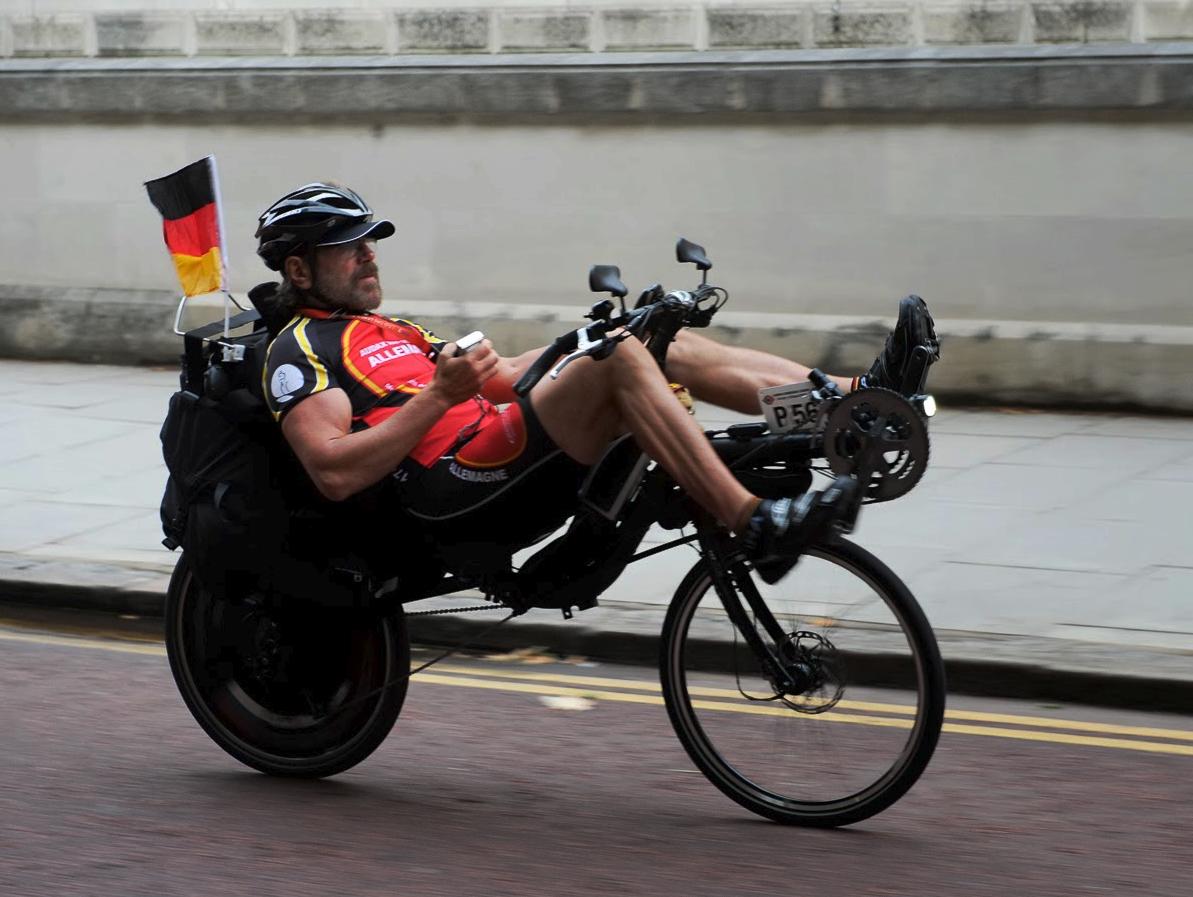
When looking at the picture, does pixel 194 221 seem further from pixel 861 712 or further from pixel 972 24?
pixel 972 24

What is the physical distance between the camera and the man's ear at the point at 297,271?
187 inches

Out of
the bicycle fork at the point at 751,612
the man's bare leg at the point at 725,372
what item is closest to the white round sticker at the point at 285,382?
the man's bare leg at the point at 725,372

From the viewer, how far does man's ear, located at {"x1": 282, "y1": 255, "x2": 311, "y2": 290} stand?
475 cm

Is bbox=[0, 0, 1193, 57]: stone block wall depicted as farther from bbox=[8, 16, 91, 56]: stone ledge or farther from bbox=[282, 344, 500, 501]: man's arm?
bbox=[282, 344, 500, 501]: man's arm

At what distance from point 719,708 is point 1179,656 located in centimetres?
183

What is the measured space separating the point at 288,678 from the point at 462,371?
3.78 ft

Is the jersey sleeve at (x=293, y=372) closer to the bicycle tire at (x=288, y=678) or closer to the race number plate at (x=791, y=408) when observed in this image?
the bicycle tire at (x=288, y=678)

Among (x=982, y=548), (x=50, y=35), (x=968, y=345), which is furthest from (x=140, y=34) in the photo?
(x=982, y=548)

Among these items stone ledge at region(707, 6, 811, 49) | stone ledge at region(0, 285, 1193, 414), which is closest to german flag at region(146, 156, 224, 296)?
stone ledge at region(0, 285, 1193, 414)

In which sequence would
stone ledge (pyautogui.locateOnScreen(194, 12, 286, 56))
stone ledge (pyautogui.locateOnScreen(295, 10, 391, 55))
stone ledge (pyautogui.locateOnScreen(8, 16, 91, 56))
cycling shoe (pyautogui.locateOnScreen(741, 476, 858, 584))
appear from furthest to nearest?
stone ledge (pyautogui.locateOnScreen(8, 16, 91, 56)), stone ledge (pyautogui.locateOnScreen(194, 12, 286, 56)), stone ledge (pyautogui.locateOnScreen(295, 10, 391, 55)), cycling shoe (pyautogui.locateOnScreen(741, 476, 858, 584))

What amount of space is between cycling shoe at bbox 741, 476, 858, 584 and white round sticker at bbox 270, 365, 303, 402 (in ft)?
3.98

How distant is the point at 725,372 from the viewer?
4.65 meters

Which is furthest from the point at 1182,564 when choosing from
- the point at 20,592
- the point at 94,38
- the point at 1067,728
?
the point at 94,38

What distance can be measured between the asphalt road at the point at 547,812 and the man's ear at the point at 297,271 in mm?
1364
